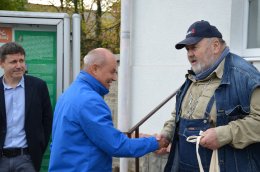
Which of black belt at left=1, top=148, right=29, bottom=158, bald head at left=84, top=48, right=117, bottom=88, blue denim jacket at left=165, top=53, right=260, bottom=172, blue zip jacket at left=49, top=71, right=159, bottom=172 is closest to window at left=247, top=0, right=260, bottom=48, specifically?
blue denim jacket at left=165, top=53, right=260, bottom=172

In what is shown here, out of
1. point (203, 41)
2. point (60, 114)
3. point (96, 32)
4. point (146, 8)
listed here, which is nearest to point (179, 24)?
point (146, 8)

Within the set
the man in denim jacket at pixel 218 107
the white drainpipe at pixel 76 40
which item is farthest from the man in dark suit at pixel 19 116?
the man in denim jacket at pixel 218 107

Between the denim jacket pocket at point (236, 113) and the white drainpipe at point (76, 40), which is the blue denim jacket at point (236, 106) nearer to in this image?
the denim jacket pocket at point (236, 113)

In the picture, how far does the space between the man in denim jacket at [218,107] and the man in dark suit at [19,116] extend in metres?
1.45

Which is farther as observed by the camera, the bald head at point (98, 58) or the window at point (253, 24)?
the window at point (253, 24)

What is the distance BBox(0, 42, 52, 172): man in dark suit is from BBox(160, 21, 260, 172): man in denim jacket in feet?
4.74

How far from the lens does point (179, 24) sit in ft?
16.1

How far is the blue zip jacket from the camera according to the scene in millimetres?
2764

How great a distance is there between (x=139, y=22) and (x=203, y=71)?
260 cm

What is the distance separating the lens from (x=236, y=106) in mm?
2670

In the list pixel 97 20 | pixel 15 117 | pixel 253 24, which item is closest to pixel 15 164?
pixel 15 117

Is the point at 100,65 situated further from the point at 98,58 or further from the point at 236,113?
the point at 236,113

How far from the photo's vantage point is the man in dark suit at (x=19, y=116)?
375 cm

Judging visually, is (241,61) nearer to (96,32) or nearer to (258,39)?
(258,39)
